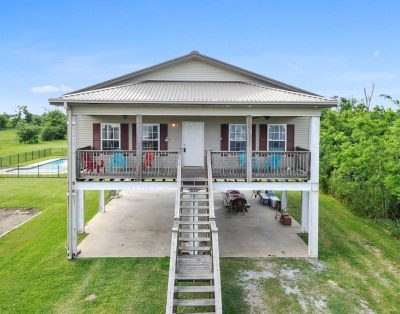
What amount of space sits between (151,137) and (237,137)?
3894 millimetres

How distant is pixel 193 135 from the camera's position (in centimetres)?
1556

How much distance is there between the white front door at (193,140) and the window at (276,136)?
10.1 ft

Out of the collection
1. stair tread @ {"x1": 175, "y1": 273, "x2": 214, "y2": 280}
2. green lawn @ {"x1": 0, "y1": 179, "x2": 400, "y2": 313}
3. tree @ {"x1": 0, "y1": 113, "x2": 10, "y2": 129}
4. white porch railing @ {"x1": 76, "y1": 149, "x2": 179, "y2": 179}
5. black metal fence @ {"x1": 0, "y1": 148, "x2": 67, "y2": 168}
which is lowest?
green lawn @ {"x1": 0, "y1": 179, "x2": 400, "y2": 313}

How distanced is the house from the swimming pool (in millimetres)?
20016

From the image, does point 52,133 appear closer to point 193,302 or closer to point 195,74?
point 195,74

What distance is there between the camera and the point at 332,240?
575 inches

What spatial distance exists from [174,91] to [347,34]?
201ft

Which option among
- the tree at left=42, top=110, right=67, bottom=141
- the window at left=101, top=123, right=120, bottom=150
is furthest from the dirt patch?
the tree at left=42, top=110, right=67, bottom=141

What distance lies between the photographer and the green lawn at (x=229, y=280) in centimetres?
911

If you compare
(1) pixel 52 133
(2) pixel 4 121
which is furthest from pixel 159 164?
(2) pixel 4 121

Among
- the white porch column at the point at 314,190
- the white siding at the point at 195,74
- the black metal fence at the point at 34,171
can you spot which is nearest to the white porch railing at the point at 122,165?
the white siding at the point at 195,74

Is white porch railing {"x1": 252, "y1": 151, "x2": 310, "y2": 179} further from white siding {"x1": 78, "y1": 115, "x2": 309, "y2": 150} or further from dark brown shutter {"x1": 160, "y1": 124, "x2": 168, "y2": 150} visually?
dark brown shutter {"x1": 160, "y1": 124, "x2": 168, "y2": 150}

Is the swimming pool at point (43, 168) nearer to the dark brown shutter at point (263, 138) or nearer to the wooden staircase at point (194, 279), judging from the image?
the dark brown shutter at point (263, 138)

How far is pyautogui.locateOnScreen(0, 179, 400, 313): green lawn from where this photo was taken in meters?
9.11
